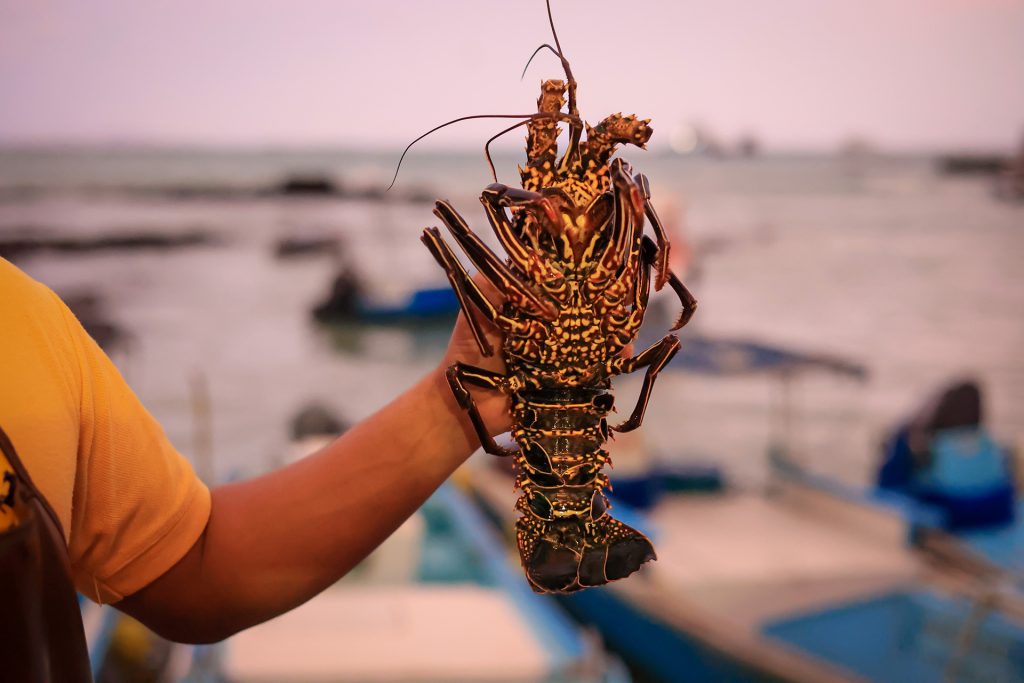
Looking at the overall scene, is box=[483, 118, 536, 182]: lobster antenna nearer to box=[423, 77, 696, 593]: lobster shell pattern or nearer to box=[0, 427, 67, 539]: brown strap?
box=[423, 77, 696, 593]: lobster shell pattern

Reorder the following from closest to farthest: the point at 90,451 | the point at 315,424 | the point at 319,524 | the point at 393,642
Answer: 1. the point at 90,451
2. the point at 319,524
3. the point at 393,642
4. the point at 315,424

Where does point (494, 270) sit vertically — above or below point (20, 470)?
above

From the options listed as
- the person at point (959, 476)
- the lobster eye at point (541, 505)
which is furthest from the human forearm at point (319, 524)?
the person at point (959, 476)

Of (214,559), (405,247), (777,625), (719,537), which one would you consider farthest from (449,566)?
(405,247)

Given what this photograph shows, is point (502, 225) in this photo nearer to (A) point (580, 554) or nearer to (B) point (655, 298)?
(A) point (580, 554)

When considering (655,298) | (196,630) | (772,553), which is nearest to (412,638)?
(196,630)


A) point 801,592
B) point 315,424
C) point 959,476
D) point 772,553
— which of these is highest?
point 959,476
